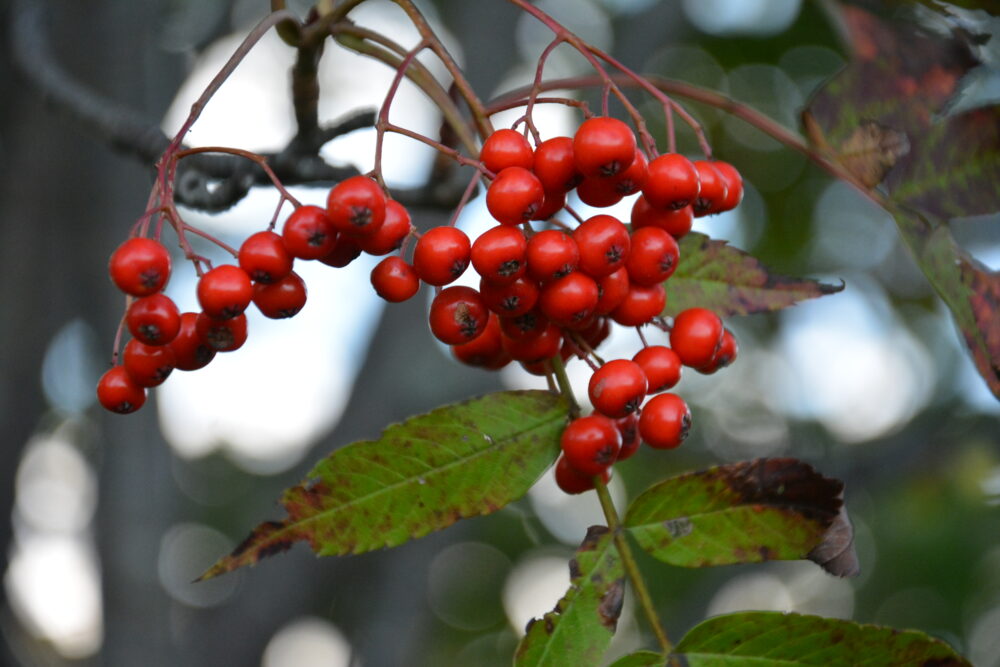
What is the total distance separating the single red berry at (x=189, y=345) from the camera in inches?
46.5

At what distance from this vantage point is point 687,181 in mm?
1129

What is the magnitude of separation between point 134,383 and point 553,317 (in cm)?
58

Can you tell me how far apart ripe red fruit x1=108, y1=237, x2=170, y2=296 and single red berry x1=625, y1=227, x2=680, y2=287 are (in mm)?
609

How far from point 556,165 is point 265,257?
0.39 meters

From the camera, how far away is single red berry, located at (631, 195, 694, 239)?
4.06 feet

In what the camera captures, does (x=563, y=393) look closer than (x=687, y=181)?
No

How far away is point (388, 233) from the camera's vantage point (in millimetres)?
1106

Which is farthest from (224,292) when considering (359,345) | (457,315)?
(359,345)

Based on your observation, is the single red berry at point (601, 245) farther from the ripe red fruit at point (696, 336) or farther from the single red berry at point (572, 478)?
the single red berry at point (572, 478)

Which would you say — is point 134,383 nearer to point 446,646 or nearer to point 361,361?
point 361,361

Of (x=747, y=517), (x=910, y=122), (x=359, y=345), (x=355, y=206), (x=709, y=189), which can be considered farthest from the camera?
(x=359, y=345)

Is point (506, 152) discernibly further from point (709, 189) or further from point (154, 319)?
point (154, 319)

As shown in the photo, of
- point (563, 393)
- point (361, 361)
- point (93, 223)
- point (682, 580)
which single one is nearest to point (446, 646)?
point (682, 580)

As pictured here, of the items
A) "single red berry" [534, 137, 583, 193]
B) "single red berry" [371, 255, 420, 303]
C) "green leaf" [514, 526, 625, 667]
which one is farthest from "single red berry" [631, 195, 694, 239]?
"green leaf" [514, 526, 625, 667]
